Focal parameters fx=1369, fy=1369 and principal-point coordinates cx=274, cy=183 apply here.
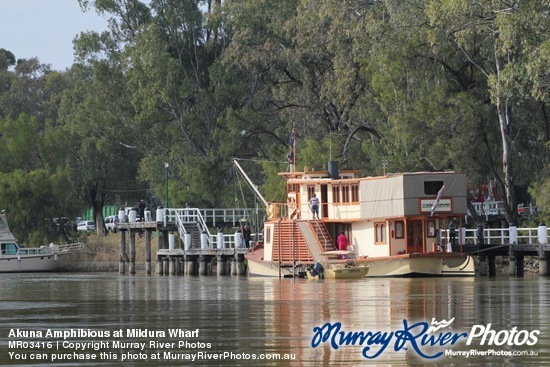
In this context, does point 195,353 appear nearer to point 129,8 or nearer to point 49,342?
point 49,342

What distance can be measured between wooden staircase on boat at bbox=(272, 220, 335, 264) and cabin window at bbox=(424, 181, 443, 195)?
504cm

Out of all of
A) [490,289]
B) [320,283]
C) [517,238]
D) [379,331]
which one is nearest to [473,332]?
[379,331]

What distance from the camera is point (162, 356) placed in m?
21.1

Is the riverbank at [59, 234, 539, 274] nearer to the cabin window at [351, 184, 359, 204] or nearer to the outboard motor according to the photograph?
the cabin window at [351, 184, 359, 204]

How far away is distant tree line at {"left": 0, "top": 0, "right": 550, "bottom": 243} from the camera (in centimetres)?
5822

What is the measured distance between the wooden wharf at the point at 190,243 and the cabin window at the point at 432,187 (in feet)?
47.0

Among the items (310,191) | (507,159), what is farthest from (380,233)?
(507,159)

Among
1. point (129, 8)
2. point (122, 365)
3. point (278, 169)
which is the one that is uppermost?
Result: point (129, 8)

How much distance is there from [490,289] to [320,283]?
308 inches

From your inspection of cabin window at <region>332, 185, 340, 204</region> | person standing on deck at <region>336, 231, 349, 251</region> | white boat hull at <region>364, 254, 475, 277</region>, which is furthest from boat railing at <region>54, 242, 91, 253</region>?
white boat hull at <region>364, 254, 475, 277</region>

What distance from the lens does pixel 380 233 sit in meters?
52.8

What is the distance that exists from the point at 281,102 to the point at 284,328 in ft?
183

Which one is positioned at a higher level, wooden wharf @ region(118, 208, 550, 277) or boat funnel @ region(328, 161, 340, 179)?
boat funnel @ region(328, 161, 340, 179)

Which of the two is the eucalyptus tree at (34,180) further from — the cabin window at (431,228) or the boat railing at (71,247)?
the cabin window at (431,228)
